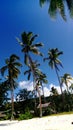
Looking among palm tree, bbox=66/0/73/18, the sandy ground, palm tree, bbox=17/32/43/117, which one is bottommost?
the sandy ground

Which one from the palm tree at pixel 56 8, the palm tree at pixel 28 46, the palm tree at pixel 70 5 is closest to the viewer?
the palm tree at pixel 70 5

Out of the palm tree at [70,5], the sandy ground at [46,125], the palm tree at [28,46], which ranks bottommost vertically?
the sandy ground at [46,125]

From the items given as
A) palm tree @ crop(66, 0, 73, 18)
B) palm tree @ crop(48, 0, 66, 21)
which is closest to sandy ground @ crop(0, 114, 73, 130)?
palm tree @ crop(66, 0, 73, 18)

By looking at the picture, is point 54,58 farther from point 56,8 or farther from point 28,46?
point 56,8

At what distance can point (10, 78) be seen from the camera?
1838 inches

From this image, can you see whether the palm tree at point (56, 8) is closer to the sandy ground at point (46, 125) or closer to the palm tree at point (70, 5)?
the palm tree at point (70, 5)

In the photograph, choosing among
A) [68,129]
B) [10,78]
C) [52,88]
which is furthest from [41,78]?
[68,129]

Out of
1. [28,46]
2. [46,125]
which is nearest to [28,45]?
[28,46]

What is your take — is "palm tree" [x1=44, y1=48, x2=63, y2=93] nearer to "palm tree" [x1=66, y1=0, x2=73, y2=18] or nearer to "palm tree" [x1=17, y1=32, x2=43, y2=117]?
"palm tree" [x1=17, y1=32, x2=43, y2=117]

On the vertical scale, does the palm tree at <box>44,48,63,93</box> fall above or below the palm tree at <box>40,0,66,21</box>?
above

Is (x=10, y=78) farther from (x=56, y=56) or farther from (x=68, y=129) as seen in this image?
(x=68, y=129)

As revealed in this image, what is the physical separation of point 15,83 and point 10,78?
626cm

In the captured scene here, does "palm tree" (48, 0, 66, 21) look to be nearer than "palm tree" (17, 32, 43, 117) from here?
Yes

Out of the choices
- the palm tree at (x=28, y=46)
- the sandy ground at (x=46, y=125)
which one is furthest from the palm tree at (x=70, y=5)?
the palm tree at (x=28, y=46)
